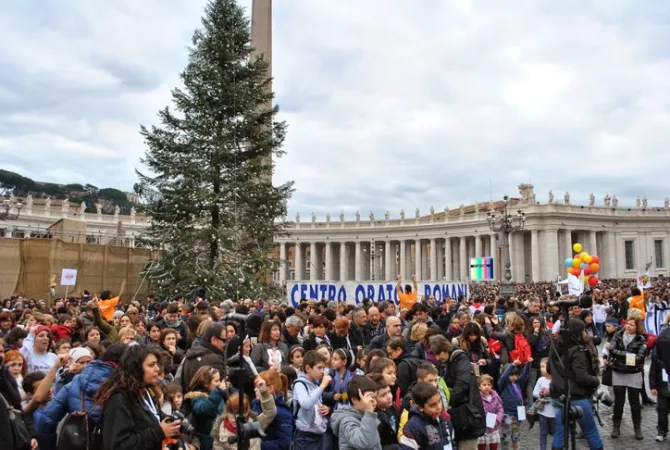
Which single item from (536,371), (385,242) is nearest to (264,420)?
(536,371)

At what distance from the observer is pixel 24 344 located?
7465mm

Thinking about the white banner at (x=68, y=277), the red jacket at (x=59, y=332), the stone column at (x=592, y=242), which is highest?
the stone column at (x=592, y=242)

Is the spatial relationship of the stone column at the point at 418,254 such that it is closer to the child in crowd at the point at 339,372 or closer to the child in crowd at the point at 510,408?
the child in crowd at the point at 510,408

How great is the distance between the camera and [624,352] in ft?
28.2

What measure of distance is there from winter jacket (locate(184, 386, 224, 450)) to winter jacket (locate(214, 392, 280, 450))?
6cm

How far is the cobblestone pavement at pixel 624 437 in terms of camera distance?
811cm

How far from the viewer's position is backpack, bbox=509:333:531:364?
809 cm

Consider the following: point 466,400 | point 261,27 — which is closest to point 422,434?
point 466,400

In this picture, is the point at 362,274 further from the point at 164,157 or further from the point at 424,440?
the point at 424,440

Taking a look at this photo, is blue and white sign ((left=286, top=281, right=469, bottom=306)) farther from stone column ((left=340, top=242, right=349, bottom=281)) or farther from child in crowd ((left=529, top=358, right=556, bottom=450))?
stone column ((left=340, top=242, right=349, bottom=281))

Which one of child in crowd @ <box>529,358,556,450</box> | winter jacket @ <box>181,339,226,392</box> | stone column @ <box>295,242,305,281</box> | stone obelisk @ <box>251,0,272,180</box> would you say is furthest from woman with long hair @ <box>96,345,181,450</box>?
stone column @ <box>295,242,305,281</box>

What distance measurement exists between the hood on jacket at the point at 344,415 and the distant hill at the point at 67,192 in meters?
124

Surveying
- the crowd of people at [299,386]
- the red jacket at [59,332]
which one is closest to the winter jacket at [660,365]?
the crowd of people at [299,386]

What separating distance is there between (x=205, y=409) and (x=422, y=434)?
1.93m
